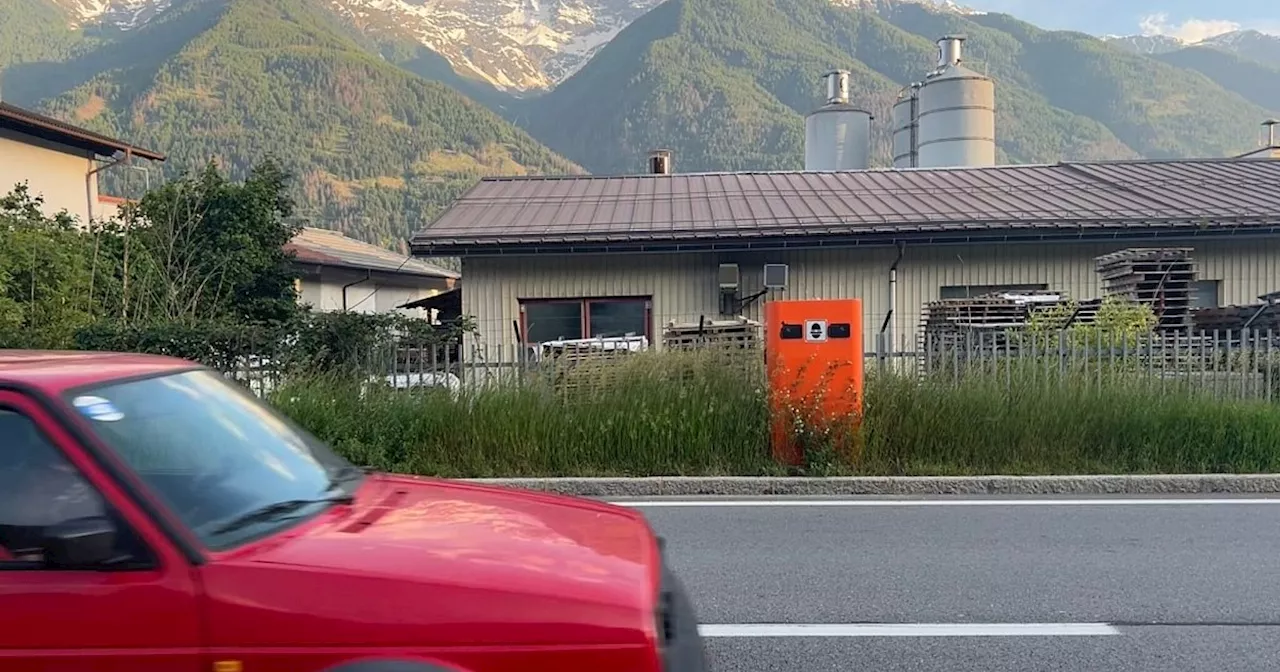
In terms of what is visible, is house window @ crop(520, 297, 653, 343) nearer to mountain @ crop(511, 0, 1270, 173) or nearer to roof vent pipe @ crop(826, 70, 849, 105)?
roof vent pipe @ crop(826, 70, 849, 105)

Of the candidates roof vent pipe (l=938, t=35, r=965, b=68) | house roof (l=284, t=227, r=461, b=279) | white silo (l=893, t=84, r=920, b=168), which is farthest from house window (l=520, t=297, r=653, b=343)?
roof vent pipe (l=938, t=35, r=965, b=68)

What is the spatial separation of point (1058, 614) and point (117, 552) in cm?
453

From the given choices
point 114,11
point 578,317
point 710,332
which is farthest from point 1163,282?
point 114,11

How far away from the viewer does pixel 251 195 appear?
66.4 ft

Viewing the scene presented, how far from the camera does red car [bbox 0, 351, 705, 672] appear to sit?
2275 millimetres

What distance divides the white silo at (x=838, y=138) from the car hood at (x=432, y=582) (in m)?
26.3

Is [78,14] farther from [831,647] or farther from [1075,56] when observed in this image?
[831,647]

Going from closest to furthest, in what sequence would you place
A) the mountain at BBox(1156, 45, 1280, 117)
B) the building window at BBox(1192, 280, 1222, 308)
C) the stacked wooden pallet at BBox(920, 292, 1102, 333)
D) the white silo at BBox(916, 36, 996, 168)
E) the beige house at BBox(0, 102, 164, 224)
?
the stacked wooden pallet at BBox(920, 292, 1102, 333) < the building window at BBox(1192, 280, 1222, 308) < the beige house at BBox(0, 102, 164, 224) < the white silo at BBox(916, 36, 996, 168) < the mountain at BBox(1156, 45, 1280, 117)

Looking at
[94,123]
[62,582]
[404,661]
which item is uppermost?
[94,123]

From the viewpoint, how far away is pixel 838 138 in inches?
1088

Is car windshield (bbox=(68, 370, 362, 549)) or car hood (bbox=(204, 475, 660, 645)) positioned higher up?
car windshield (bbox=(68, 370, 362, 549))

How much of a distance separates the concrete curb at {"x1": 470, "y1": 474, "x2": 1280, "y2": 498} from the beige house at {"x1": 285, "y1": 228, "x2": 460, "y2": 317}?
1988cm

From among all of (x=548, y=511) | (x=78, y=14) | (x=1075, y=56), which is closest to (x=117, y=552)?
(x=548, y=511)

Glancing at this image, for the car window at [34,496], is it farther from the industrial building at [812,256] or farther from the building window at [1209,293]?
the building window at [1209,293]
